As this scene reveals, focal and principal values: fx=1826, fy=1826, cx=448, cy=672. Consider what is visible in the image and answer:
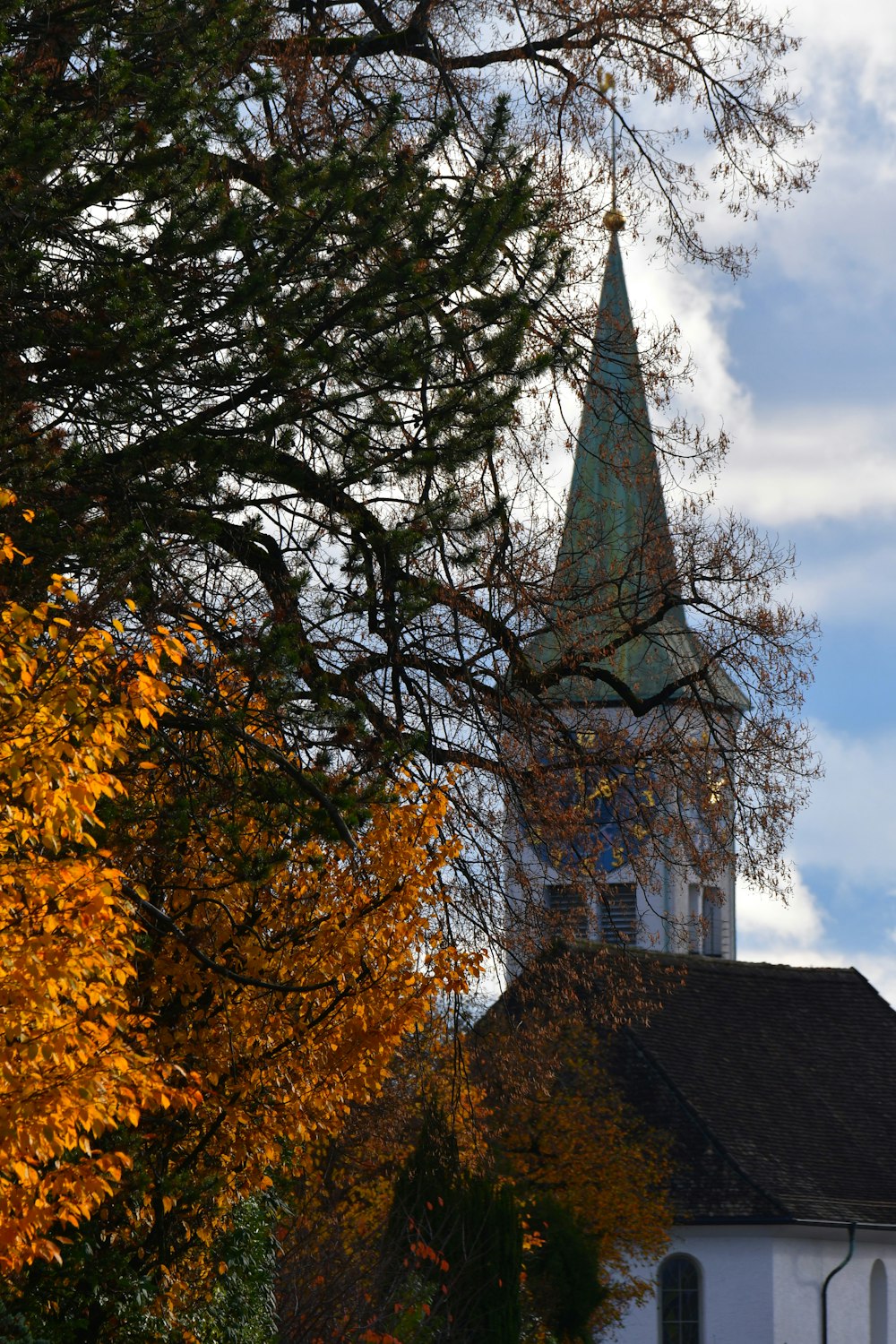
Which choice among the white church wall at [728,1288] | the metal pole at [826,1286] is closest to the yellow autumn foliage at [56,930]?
the white church wall at [728,1288]

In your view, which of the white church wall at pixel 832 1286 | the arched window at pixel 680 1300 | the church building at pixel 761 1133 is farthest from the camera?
the arched window at pixel 680 1300

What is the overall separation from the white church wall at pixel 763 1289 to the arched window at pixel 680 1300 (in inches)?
7.0

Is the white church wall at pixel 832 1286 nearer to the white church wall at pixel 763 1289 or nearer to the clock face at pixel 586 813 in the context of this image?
the white church wall at pixel 763 1289

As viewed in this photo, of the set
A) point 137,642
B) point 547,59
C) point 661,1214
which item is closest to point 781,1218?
point 661,1214

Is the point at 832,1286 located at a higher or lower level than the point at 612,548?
lower

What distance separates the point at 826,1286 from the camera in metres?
28.3

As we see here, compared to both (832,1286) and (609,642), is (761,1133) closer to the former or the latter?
(832,1286)

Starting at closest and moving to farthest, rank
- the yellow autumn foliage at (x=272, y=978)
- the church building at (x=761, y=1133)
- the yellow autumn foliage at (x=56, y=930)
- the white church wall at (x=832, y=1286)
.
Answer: the yellow autumn foliage at (x=56, y=930), the yellow autumn foliage at (x=272, y=978), the church building at (x=761, y=1133), the white church wall at (x=832, y=1286)

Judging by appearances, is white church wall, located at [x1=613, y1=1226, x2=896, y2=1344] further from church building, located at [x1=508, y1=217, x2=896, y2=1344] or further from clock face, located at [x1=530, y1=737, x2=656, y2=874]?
clock face, located at [x1=530, y1=737, x2=656, y2=874]

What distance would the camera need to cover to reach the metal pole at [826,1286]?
28078mm

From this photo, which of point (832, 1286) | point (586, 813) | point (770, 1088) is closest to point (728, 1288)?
point (832, 1286)

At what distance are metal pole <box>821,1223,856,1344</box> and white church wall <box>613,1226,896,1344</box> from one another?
0.07m

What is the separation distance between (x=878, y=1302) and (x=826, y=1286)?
5.56ft

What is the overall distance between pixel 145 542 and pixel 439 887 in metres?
3.29
